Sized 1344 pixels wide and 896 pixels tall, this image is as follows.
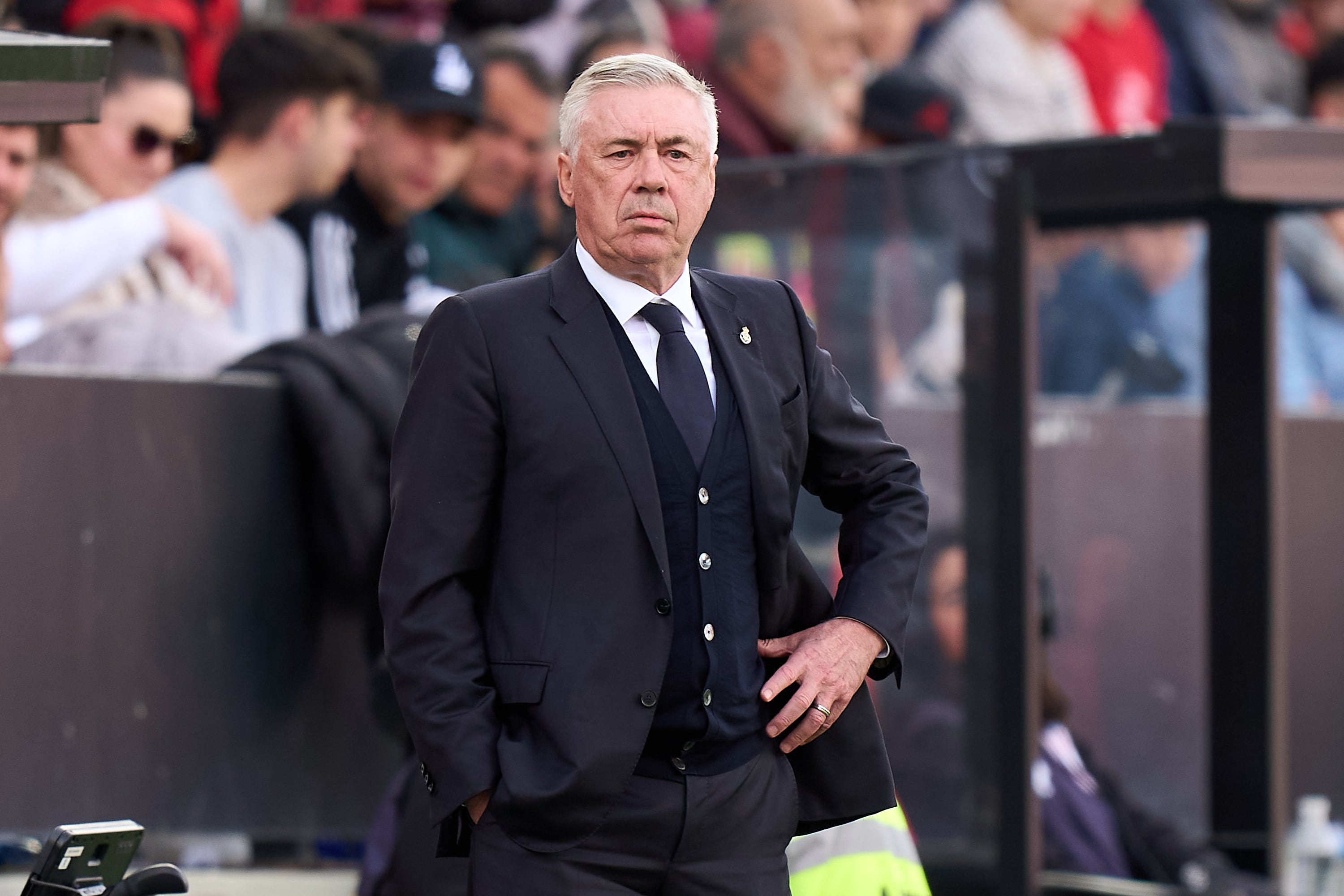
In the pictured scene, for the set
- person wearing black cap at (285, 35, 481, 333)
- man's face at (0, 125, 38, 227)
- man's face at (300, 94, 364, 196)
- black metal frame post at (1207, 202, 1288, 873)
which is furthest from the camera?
person wearing black cap at (285, 35, 481, 333)

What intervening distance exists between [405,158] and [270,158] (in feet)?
1.71

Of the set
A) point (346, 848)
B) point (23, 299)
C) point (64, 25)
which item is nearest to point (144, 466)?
point (23, 299)

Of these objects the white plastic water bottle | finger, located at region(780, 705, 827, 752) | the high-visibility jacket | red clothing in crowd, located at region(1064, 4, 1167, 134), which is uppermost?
red clothing in crowd, located at region(1064, 4, 1167, 134)

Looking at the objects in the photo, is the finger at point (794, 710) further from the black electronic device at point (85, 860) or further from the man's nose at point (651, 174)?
the black electronic device at point (85, 860)

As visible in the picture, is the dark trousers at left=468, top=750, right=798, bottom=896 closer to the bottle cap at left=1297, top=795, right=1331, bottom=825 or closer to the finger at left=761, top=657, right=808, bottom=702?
the finger at left=761, top=657, right=808, bottom=702

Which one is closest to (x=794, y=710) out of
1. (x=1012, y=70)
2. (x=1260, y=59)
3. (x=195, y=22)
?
(x=195, y=22)

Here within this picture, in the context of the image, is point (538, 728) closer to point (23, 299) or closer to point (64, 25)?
point (23, 299)

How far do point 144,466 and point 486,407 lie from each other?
98.1 inches

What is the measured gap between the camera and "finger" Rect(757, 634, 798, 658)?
2.51 meters

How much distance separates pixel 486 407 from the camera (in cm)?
243

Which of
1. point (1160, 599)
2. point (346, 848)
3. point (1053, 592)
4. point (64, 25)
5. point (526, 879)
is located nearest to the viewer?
point (526, 879)

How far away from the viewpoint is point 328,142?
5754 mm

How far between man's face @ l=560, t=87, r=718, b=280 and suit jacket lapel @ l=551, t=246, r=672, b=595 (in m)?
0.08

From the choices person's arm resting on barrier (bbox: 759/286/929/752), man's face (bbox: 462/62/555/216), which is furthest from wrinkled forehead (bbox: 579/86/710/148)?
man's face (bbox: 462/62/555/216)
